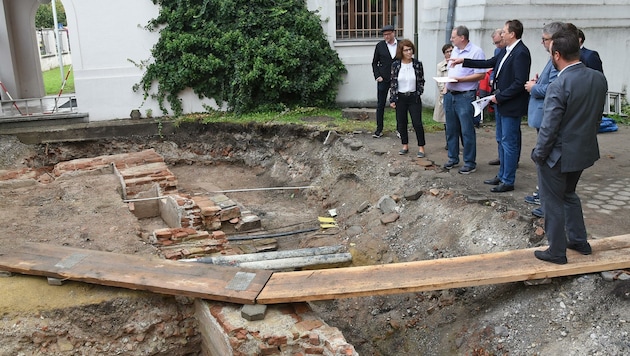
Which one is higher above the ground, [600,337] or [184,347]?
[600,337]

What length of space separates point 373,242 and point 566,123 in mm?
3446

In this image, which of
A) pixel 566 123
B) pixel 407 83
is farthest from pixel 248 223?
pixel 566 123

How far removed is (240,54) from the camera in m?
13.4

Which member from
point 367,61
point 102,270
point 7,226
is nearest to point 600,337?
point 102,270

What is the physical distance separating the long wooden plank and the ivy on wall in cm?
873

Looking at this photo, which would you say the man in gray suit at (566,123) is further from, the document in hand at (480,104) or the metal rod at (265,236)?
the metal rod at (265,236)

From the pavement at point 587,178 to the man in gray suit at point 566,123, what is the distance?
47.0 inches

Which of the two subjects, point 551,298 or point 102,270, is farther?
point 102,270

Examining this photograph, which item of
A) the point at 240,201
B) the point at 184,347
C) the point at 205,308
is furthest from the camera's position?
the point at 240,201

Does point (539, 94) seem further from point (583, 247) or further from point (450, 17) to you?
point (450, 17)

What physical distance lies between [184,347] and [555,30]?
15.1 feet

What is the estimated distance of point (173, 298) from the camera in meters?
5.42

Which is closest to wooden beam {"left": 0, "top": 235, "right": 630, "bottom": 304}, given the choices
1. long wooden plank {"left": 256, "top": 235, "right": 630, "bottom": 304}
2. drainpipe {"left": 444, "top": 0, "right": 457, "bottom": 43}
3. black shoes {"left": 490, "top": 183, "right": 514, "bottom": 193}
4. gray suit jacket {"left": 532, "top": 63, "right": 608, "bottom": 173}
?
long wooden plank {"left": 256, "top": 235, "right": 630, "bottom": 304}

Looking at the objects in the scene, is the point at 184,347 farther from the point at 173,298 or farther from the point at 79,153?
the point at 79,153
